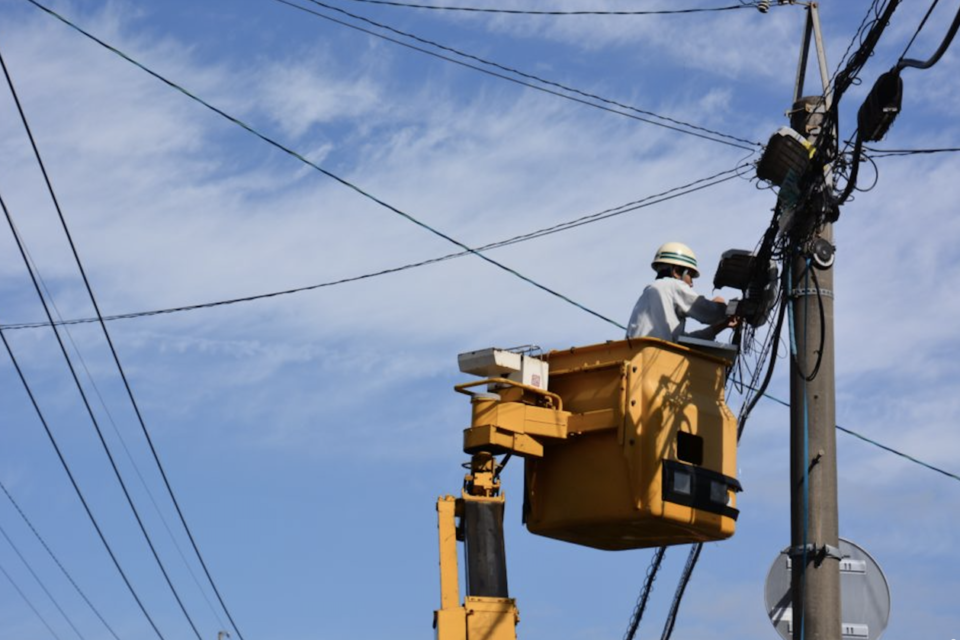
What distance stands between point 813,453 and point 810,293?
3.57 ft

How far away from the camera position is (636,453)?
30.9 feet

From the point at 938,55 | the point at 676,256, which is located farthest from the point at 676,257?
the point at 938,55

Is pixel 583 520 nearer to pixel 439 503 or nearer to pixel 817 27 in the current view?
pixel 439 503

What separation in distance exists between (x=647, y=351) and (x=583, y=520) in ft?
3.74

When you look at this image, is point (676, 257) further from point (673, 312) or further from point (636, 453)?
point (636, 453)

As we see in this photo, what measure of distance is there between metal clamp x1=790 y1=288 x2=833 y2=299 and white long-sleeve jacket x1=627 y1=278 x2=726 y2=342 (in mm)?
481

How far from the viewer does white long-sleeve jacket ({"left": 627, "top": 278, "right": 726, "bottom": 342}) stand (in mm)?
10352

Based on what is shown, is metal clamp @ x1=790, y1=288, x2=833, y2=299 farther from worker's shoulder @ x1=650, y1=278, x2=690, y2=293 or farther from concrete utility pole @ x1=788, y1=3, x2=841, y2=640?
worker's shoulder @ x1=650, y1=278, x2=690, y2=293

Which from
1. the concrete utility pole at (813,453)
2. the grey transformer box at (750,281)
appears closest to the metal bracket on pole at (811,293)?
the concrete utility pole at (813,453)

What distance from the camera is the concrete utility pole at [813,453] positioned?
32.2 feet

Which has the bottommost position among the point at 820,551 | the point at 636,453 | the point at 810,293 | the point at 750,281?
the point at 820,551

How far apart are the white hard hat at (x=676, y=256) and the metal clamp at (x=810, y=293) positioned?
0.77 metres

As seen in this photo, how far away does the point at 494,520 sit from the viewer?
984cm

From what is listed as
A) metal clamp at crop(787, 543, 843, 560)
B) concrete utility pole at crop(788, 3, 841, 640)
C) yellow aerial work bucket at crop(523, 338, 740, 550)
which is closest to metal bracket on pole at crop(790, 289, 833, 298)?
concrete utility pole at crop(788, 3, 841, 640)
